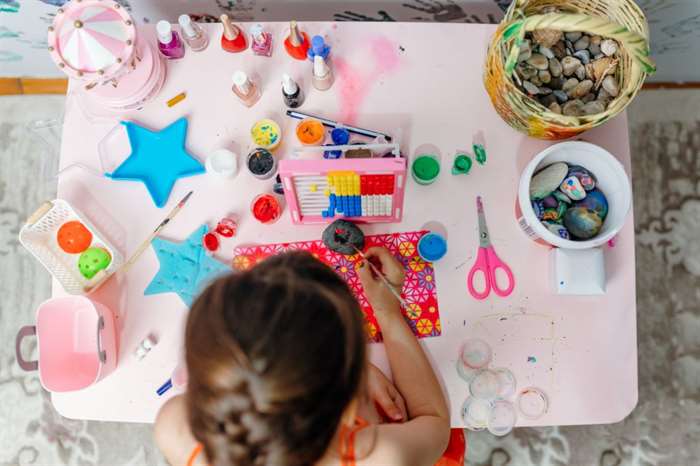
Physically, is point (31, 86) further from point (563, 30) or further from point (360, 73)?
point (563, 30)

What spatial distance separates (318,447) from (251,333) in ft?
0.44

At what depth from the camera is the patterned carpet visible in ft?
4.28

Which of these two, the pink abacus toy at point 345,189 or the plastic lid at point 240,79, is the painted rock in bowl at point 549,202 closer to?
the pink abacus toy at point 345,189

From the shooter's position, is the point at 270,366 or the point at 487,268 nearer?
the point at 270,366

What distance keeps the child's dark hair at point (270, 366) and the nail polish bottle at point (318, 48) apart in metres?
0.41

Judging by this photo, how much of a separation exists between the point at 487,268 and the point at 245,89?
0.43m

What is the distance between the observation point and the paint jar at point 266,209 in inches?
33.2

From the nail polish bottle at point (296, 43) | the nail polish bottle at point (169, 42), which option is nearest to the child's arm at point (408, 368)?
the nail polish bottle at point (296, 43)

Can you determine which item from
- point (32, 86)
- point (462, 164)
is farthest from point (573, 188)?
point (32, 86)

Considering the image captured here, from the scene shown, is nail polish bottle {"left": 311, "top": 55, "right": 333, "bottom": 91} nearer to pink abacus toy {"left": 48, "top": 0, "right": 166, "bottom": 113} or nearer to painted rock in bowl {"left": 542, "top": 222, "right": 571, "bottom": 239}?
pink abacus toy {"left": 48, "top": 0, "right": 166, "bottom": 113}

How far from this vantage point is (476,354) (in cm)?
81

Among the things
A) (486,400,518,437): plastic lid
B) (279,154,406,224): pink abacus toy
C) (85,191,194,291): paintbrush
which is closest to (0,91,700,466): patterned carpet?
(486,400,518,437): plastic lid

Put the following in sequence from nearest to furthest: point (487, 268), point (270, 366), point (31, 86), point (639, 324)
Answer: point (270, 366), point (487, 268), point (639, 324), point (31, 86)

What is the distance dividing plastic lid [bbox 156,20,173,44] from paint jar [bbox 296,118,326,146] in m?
0.23
